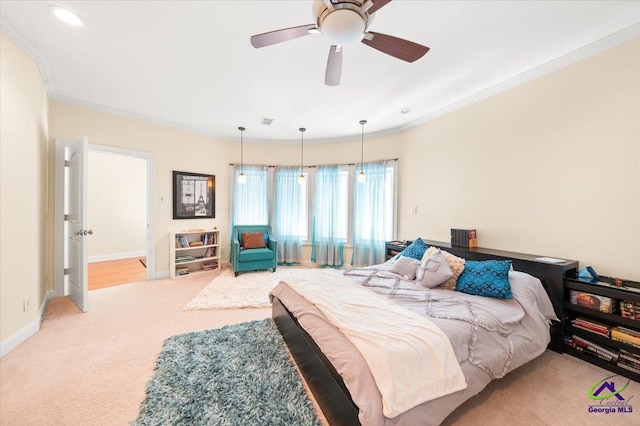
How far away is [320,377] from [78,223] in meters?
3.54

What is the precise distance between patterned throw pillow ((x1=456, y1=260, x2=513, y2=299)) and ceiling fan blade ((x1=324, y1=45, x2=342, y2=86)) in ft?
7.20

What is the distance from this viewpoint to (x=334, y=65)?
1896mm

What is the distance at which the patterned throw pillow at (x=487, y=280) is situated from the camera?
6.85 ft

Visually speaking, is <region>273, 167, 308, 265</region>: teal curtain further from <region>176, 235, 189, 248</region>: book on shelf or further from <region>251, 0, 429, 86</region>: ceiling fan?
<region>251, 0, 429, 86</region>: ceiling fan

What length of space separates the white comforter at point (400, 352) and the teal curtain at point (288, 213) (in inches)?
142

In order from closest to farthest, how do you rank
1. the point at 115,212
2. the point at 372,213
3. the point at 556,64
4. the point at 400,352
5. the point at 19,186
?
the point at 400,352 < the point at 19,186 < the point at 556,64 < the point at 372,213 < the point at 115,212

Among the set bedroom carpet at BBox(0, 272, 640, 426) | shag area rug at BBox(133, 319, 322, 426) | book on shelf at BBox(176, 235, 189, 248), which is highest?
book on shelf at BBox(176, 235, 189, 248)

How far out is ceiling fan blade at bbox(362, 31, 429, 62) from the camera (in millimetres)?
1599

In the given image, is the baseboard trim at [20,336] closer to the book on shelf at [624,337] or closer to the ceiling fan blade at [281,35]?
the ceiling fan blade at [281,35]

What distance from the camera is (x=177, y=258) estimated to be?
4449mm

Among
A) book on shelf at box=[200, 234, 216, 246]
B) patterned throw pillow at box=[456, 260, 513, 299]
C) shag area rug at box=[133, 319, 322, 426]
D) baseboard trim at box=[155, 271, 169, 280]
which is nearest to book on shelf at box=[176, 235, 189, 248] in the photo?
book on shelf at box=[200, 234, 216, 246]

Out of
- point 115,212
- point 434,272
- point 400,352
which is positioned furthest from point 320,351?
point 115,212

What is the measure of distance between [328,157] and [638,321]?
4616mm

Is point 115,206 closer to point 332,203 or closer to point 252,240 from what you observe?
point 252,240
